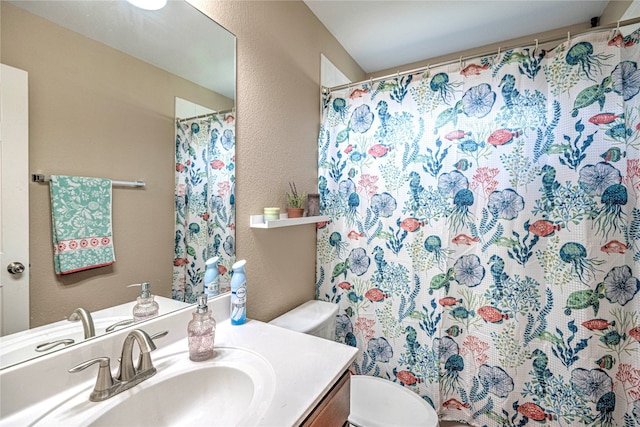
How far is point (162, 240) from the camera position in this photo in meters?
0.94

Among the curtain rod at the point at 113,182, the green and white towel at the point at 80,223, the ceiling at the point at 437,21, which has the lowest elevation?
the green and white towel at the point at 80,223

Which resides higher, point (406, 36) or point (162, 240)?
point (406, 36)

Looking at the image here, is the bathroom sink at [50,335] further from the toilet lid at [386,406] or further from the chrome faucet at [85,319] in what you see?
the toilet lid at [386,406]

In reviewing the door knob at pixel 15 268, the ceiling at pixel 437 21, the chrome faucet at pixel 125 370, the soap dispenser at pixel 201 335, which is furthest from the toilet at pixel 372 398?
the ceiling at pixel 437 21

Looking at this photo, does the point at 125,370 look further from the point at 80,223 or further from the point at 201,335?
the point at 80,223

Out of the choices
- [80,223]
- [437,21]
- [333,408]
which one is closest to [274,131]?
[80,223]

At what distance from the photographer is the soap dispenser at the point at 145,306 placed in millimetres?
868

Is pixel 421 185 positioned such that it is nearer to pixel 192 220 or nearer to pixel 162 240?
pixel 192 220

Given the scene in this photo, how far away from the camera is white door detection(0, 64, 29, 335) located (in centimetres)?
61

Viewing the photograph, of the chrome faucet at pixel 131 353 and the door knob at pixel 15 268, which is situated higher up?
the door knob at pixel 15 268

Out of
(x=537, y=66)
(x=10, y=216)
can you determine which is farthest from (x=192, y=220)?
(x=537, y=66)

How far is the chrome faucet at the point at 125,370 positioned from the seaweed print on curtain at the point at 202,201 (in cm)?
25

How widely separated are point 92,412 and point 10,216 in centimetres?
47

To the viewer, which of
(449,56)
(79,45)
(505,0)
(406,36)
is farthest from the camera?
(449,56)
